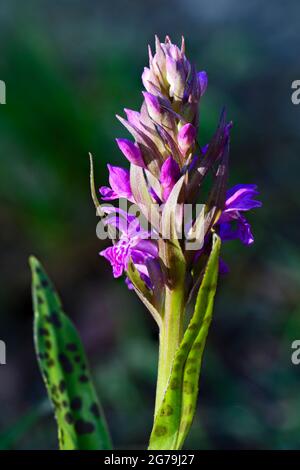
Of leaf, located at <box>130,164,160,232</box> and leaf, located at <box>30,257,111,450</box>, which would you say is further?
leaf, located at <box>30,257,111,450</box>

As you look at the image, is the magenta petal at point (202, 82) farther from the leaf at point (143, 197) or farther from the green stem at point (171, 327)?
the green stem at point (171, 327)

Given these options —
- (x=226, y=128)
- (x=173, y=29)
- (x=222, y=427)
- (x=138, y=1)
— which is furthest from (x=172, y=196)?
(x=138, y=1)

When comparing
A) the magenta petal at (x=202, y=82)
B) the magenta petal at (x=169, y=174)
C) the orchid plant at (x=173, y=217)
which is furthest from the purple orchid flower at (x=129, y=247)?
the magenta petal at (x=202, y=82)

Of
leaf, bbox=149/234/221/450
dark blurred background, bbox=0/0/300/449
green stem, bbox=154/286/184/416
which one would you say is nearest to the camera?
leaf, bbox=149/234/221/450

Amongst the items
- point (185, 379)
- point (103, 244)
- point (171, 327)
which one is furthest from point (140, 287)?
point (103, 244)

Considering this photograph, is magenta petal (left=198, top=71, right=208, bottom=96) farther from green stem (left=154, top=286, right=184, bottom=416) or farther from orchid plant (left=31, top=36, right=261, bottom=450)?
green stem (left=154, top=286, right=184, bottom=416)

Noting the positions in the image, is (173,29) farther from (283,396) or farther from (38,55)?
(283,396)

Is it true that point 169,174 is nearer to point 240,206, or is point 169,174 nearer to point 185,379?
point 240,206

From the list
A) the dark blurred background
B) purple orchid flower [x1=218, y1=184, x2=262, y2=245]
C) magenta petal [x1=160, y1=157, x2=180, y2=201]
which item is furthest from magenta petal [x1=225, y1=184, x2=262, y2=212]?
the dark blurred background
